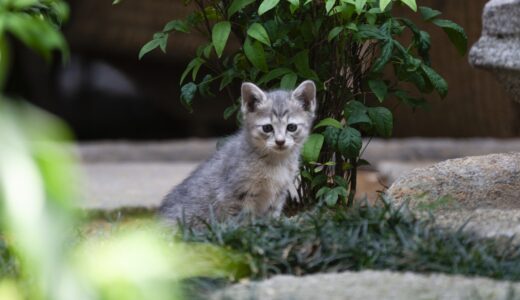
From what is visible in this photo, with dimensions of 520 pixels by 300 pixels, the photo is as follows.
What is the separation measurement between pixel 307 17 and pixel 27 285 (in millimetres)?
2716

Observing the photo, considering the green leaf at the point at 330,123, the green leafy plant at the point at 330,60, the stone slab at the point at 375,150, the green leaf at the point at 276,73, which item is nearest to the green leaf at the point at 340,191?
the green leafy plant at the point at 330,60

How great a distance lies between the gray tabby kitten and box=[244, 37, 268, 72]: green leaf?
0.72 feet

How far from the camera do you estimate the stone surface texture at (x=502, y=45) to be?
13.8 ft

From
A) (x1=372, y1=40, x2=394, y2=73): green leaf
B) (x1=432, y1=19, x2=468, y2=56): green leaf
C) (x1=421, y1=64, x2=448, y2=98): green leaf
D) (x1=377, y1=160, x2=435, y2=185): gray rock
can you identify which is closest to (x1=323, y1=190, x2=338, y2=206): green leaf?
(x1=372, y1=40, x2=394, y2=73): green leaf

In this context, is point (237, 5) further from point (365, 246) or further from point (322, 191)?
point (365, 246)

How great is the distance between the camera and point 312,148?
4.89 m

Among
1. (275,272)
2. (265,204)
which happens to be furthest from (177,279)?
(265,204)

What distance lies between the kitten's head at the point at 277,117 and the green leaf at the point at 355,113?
0.21 metres

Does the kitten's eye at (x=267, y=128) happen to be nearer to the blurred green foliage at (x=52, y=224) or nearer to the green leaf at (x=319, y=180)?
the green leaf at (x=319, y=180)

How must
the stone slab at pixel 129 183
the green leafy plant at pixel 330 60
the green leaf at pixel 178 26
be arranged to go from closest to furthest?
the green leafy plant at pixel 330 60 < the green leaf at pixel 178 26 < the stone slab at pixel 129 183

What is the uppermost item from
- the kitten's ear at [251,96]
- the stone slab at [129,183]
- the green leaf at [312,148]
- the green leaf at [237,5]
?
the green leaf at [237,5]

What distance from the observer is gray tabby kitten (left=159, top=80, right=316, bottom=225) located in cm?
511

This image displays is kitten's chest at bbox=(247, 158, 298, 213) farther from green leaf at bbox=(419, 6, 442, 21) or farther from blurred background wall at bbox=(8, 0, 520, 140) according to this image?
blurred background wall at bbox=(8, 0, 520, 140)

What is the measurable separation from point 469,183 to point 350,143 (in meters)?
0.67
